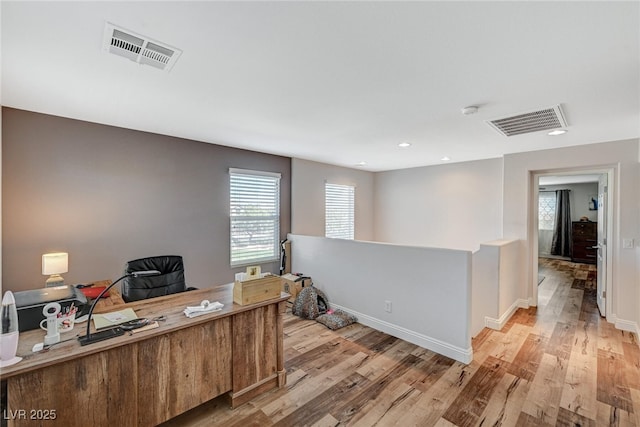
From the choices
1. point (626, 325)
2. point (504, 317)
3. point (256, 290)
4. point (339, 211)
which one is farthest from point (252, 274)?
point (626, 325)

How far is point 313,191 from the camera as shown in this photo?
5.20m

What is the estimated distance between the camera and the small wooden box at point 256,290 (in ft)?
6.73

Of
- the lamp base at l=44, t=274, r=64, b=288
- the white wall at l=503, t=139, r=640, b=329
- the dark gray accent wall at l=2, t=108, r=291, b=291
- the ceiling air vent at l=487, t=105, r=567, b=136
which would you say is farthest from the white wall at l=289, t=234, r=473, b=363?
the lamp base at l=44, t=274, r=64, b=288

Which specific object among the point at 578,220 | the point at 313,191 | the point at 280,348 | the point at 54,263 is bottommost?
the point at 280,348

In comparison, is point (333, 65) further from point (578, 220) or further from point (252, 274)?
point (578, 220)

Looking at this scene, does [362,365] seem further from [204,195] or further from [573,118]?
[573,118]

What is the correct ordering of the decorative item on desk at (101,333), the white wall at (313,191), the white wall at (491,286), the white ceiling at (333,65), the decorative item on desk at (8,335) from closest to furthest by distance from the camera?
the decorative item on desk at (8,335), the white ceiling at (333,65), the decorative item on desk at (101,333), the white wall at (491,286), the white wall at (313,191)

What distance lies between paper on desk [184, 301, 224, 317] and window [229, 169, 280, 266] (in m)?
2.23

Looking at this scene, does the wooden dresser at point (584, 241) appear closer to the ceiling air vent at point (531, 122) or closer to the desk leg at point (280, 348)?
the ceiling air vent at point (531, 122)

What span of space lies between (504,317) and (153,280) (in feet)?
14.0

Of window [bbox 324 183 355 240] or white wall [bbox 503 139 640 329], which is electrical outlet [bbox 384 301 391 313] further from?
white wall [bbox 503 139 640 329]

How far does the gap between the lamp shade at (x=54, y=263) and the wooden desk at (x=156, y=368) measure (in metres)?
1.35

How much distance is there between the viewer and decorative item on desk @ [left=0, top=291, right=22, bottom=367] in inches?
48.2

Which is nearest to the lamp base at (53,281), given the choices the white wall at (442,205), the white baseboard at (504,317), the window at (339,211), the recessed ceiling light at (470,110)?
the window at (339,211)
